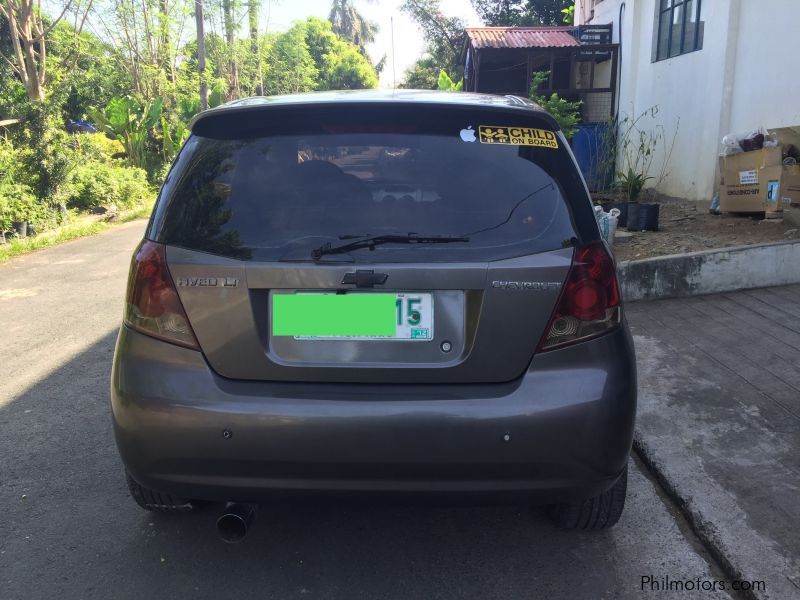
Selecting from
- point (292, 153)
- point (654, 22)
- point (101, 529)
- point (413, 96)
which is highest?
point (654, 22)

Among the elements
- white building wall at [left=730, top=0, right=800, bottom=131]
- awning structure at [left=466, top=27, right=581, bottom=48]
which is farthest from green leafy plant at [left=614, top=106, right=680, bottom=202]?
awning structure at [left=466, top=27, right=581, bottom=48]

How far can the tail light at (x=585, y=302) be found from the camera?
2205 millimetres

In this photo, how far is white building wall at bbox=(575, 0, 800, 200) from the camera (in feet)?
27.5

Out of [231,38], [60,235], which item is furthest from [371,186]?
[231,38]

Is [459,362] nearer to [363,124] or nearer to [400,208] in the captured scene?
[400,208]

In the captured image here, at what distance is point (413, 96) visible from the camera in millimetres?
2576

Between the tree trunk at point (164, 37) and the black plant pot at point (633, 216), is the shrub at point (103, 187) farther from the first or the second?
the black plant pot at point (633, 216)

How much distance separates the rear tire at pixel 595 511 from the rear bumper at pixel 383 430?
1.40ft

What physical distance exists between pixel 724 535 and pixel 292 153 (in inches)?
86.5

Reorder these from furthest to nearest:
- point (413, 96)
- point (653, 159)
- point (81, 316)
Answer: point (653, 159) → point (81, 316) → point (413, 96)

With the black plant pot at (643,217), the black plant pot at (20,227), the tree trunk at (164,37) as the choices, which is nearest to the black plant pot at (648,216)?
the black plant pot at (643,217)

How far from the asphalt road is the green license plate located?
59cm

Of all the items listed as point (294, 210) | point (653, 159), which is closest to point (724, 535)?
point (294, 210)

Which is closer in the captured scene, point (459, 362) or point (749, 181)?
point (459, 362)
